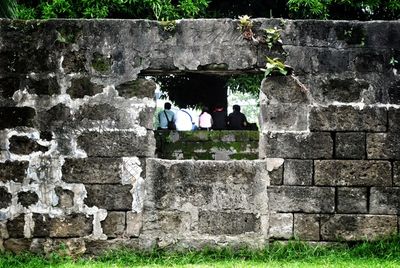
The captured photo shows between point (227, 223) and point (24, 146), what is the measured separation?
84.5 inches

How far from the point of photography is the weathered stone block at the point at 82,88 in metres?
5.45

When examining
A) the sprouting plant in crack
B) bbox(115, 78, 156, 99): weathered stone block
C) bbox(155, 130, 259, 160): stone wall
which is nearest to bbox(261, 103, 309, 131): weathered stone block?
the sprouting plant in crack

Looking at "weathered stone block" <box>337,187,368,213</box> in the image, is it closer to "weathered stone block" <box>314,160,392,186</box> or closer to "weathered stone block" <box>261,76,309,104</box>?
"weathered stone block" <box>314,160,392,186</box>

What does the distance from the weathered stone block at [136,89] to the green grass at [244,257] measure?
154 cm

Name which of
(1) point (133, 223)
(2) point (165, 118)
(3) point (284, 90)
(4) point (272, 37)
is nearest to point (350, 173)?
(3) point (284, 90)

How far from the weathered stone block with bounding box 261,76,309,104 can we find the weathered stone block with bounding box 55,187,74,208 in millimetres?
2195

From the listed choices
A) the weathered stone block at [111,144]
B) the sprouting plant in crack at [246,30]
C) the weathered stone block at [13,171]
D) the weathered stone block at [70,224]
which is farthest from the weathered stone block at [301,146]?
the weathered stone block at [13,171]

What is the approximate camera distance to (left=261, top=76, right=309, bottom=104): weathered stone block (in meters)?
5.47

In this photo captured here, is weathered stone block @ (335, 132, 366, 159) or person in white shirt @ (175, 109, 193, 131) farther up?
person in white shirt @ (175, 109, 193, 131)

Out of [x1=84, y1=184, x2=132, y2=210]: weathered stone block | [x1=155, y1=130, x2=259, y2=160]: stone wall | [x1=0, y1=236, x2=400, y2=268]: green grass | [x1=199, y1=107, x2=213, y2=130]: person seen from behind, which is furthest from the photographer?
[x1=199, y1=107, x2=213, y2=130]: person seen from behind

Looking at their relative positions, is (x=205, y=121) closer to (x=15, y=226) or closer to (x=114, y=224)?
(x=114, y=224)

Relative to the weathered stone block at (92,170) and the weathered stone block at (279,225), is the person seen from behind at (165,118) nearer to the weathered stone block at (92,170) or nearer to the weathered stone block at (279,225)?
the weathered stone block at (92,170)

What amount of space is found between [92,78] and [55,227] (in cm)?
152

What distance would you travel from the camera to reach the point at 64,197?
541 cm
